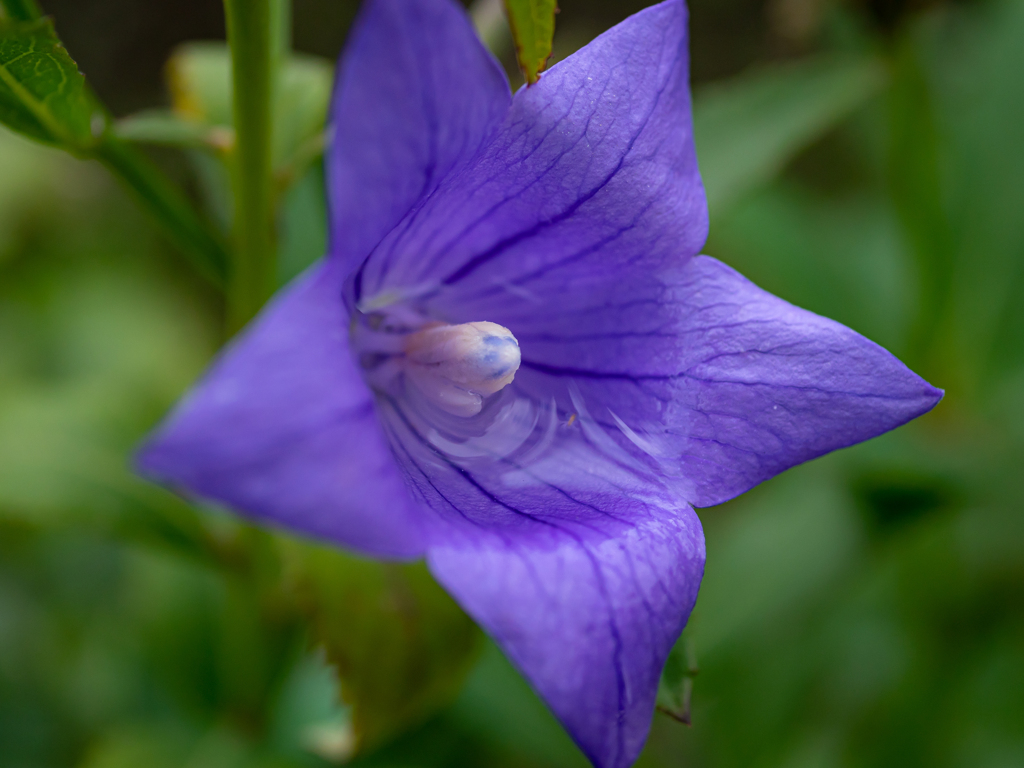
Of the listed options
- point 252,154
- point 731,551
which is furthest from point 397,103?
point 731,551

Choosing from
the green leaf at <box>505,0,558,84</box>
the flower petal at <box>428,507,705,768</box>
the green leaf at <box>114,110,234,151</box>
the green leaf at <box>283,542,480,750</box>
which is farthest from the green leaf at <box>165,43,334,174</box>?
the flower petal at <box>428,507,705,768</box>

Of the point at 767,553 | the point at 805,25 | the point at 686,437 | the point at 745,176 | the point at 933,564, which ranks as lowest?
the point at 933,564

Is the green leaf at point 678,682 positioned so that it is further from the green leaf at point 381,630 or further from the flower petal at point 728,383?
the green leaf at point 381,630

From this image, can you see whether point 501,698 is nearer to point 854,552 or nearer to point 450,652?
point 450,652

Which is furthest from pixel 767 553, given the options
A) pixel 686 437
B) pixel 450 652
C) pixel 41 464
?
pixel 41 464

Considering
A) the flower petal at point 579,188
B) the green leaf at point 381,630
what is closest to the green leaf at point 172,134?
the flower petal at point 579,188
